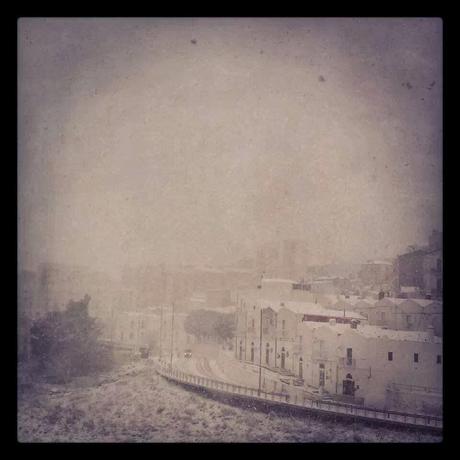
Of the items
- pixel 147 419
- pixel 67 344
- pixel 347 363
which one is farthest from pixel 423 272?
pixel 67 344

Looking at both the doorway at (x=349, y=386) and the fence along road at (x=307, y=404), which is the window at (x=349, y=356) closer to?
the doorway at (x=349, y=386)

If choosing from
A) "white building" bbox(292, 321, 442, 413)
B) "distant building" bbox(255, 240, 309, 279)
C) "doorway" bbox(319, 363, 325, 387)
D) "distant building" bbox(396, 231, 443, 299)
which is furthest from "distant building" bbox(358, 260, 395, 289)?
"doorway" bbox(319, 363, 325, 387)

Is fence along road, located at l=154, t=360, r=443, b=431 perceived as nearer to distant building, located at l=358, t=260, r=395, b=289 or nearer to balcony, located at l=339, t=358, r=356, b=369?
balcony, located at l=339, t=358, r=356, b=369

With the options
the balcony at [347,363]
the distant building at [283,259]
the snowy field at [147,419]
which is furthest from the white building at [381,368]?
the distant building at [283,259]
